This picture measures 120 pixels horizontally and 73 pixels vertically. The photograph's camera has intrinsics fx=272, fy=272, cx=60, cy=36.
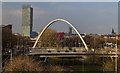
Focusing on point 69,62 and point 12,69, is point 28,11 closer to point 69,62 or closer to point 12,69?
point 69,62

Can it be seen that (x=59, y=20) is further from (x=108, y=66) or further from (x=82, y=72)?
(x=108, y=66)

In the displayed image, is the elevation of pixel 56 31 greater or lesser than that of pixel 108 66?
greater

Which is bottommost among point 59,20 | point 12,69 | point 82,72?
point 82,72

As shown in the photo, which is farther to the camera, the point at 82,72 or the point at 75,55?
the point at 75,55

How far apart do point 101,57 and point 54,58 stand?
10.5 meters

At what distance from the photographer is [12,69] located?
1323cm

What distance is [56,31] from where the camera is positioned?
58156 mm

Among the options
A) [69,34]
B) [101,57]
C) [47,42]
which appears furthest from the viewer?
[69,34]

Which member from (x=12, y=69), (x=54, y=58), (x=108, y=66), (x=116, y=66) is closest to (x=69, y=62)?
(x=54, y=58)

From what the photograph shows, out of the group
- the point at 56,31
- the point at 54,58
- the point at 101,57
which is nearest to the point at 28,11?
the point at 56,31

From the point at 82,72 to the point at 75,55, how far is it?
8.12 meters

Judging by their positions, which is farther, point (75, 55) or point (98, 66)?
point (75, 55)

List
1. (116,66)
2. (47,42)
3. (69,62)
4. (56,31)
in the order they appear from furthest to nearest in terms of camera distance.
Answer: (56,31) → (47,42) → (69,62) → (116,66)

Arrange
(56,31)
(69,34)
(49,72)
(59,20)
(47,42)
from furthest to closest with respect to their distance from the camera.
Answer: (69,34) < (56,31) < (47,42) < (59,20) < (49,72)
